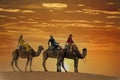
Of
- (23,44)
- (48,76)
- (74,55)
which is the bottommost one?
(48,76)

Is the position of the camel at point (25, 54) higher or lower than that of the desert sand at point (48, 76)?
higher

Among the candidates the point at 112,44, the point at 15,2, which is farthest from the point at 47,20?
the point at 112,44

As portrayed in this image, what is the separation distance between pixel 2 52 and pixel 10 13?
70 centimetres

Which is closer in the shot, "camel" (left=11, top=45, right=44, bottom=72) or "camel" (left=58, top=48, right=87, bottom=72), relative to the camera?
"camel" (left=58, top=48, right=87, bottom=72)

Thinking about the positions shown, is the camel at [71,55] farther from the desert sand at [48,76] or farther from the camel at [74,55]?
the desert sand at [48,76]

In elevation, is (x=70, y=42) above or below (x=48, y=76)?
above

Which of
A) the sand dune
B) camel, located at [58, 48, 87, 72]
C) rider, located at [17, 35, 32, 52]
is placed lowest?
the sand dune

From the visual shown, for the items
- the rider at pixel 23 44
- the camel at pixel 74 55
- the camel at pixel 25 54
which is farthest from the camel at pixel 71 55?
the rider at pixel 23 44

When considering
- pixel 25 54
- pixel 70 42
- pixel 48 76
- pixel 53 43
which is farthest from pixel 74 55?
pixel 25 54

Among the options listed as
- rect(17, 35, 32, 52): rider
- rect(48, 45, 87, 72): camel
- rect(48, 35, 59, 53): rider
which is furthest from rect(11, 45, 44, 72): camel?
rect(48, 45, 87, 72): camel

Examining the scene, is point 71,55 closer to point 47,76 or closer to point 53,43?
point 53,43

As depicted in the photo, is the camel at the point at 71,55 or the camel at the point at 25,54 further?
the camel at the point at 25,54

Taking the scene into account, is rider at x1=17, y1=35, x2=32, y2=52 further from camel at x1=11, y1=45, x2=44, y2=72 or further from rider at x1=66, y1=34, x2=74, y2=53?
rider at x1=66, y1=34, x2=74, y2=53

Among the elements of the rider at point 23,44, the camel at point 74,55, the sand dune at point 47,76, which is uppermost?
the rider at point 23,44
